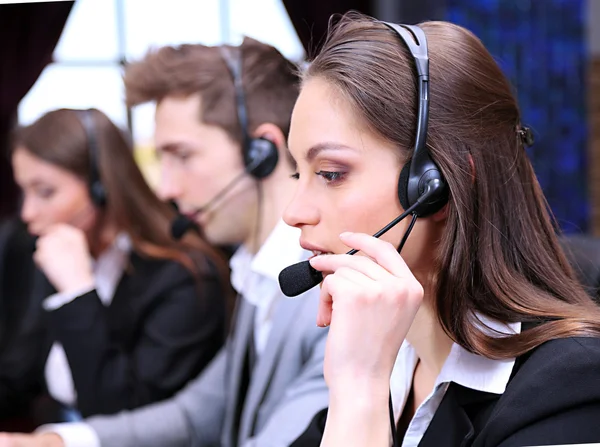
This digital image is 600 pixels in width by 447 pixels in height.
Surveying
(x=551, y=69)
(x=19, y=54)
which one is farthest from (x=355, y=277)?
(x=551, y=69)

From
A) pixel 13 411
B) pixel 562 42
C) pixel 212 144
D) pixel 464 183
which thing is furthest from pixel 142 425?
pixel 562 42

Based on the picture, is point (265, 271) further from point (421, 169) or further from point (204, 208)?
point (421, 169)

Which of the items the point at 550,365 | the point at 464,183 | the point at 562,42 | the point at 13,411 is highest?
the point at 464,183

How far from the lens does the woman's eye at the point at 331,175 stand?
79 cm

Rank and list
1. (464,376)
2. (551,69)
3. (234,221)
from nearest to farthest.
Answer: (464,376), (234,221), (551,69)

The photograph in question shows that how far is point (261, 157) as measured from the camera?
1.27m

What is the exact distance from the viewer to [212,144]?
1.35 meters

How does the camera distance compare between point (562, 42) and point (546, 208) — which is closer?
point (546, 208)

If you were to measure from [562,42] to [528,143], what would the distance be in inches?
120

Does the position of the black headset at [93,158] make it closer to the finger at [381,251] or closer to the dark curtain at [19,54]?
the finger at [381,251]

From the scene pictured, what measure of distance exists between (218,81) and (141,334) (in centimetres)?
61

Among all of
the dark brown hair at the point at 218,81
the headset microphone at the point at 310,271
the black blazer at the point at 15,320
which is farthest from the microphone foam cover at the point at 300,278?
the black blazer at the point at 15,320

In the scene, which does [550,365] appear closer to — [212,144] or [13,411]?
[212,144]

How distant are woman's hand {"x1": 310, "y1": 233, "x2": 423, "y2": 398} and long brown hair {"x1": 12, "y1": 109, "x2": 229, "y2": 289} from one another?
1.03m
